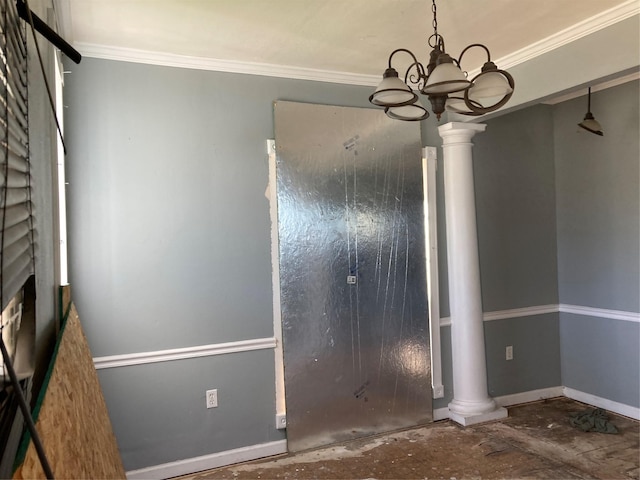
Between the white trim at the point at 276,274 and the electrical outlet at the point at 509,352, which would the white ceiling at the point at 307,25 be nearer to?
the white trim at the point at 276,274

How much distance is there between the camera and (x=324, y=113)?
3098 millimetres

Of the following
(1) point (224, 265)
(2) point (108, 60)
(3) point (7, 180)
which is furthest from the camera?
(1) point (224, 265)

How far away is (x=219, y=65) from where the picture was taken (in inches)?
111

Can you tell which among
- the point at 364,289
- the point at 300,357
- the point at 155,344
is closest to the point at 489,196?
the point at 364,289

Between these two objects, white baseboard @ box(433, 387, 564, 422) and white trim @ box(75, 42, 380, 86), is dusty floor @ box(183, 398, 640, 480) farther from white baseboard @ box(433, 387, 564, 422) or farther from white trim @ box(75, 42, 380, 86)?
white trim @ box(75, 42, 380, 86)

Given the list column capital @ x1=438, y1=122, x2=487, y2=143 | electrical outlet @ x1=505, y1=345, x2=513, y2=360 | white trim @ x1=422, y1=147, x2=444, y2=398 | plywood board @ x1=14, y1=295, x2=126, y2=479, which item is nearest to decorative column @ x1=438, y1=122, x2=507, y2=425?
column capital @ x1=438, y1=122, x2=487, y2=143

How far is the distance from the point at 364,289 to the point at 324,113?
1204 mm

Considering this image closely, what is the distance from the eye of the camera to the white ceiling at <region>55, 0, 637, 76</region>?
2178mm

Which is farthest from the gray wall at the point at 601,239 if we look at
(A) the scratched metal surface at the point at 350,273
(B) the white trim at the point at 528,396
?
(A) the scratched metal surface at the point at 350,273

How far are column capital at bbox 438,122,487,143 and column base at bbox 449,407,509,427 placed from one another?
1.97 metres

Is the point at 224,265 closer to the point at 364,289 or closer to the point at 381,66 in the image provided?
the point at 364,289

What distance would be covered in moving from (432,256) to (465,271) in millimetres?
256

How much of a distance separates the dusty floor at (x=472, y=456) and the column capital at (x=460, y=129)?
81.3 inches

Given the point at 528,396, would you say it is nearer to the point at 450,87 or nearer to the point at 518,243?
the point at 518,243
